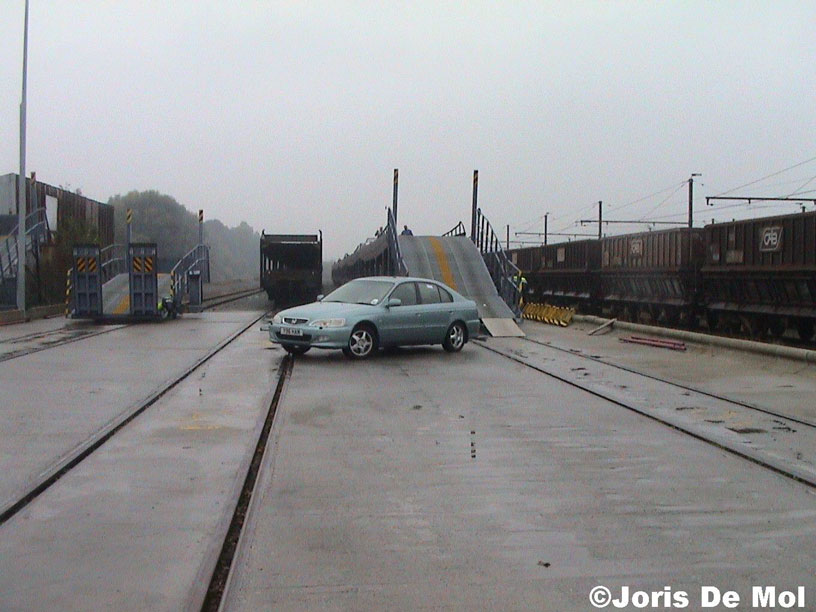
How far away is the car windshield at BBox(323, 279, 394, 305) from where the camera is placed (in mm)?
15516

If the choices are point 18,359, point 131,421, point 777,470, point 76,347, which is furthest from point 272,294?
point 777,470

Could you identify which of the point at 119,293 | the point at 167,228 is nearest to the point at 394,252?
the point at 119,293

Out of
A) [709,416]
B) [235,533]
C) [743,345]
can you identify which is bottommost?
[235,533]

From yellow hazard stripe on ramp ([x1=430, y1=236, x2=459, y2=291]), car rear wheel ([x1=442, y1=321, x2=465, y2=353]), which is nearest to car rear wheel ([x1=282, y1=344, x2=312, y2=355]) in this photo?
car rear wheel ([x1=442, y1=321, x2=465, y2=353])

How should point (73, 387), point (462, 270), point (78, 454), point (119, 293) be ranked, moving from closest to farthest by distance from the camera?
point (78, 454) → point (73, 387) → point (462, 270) → point (119, 293)

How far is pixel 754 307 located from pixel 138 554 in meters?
19.4

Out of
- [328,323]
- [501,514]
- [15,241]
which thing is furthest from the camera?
[15,241]

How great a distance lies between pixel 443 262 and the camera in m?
26.6

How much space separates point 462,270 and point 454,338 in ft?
31.3

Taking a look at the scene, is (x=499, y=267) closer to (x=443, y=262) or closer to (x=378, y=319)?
(x=443, y=262)

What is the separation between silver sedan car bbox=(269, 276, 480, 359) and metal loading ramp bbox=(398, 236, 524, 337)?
4736 millimetres

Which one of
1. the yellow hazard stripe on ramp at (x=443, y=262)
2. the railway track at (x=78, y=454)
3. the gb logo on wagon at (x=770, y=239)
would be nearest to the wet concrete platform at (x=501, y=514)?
the railway track at (x=78, y=454)

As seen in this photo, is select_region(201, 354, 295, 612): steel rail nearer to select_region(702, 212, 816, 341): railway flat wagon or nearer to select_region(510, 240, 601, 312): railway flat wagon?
select_region(702, 212, 816, 341): railway flat wagon

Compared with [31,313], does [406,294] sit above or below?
above
